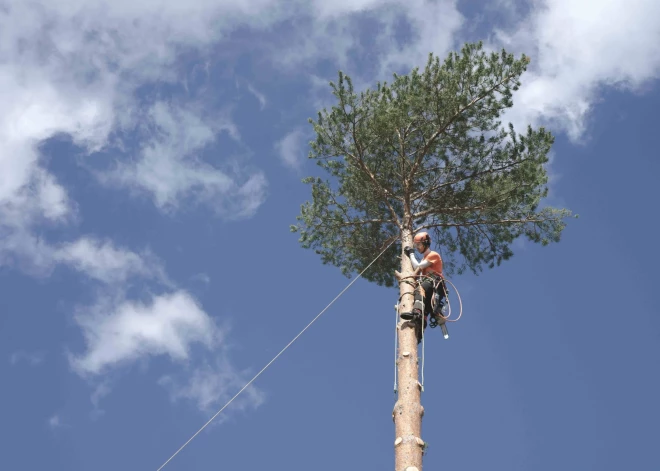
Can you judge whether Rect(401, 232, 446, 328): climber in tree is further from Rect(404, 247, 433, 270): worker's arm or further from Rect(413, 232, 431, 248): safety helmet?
Rect(413, 232, 431, 248): safety helmet

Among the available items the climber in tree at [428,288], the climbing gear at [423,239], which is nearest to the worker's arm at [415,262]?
the climber in tree at [428,288]

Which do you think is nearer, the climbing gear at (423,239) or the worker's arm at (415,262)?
the worker's arm at (415,262)

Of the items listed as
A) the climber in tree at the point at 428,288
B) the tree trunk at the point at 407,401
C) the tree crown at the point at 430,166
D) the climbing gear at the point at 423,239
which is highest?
the tree crown at the point at 430,166

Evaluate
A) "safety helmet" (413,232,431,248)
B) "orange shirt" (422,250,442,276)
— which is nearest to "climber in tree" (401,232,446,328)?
"orange shirt" (422,250,442,276)

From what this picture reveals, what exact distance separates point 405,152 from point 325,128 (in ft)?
5.07

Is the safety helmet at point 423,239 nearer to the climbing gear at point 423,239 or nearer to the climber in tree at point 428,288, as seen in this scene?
the climbing gear at point 423,239

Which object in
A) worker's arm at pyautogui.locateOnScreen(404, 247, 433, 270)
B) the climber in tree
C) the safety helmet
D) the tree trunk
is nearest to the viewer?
the tree trunk

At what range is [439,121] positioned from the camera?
38.3ft

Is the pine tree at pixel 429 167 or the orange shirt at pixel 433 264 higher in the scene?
the pine tree at pixel 429 167

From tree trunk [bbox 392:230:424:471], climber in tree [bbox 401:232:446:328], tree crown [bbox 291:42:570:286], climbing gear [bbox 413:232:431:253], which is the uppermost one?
tree crown [bbox 291:42:570:286]

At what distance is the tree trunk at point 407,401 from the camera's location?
23.6ft

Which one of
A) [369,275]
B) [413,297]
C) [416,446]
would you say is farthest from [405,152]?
[416,446]

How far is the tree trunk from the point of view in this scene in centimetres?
718

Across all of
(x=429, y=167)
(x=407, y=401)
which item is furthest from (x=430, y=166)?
(x=407, y=401)
